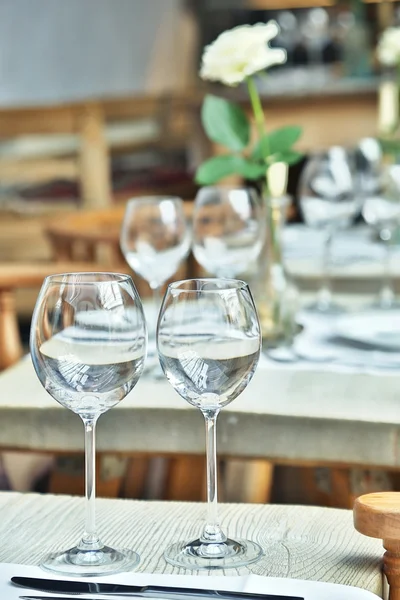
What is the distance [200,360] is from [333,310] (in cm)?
95

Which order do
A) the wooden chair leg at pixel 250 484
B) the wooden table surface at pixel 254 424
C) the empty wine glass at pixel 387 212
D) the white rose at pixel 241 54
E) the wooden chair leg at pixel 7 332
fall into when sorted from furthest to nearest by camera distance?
the wooden chair leg at pixel 7 332, the wooden chair leg at pixel 250 484, the empty wine glass at pixel 387 212, the white rose at pixel 241 54, the wooden table surface at pixel 254 424

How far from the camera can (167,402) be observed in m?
1.06

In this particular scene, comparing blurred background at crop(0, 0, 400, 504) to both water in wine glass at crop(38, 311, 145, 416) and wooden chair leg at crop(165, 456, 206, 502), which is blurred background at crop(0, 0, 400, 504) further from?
water in wine glass at crop(38, 311, 145, 416)

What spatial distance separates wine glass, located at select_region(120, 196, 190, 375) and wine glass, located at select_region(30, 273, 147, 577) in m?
0.60

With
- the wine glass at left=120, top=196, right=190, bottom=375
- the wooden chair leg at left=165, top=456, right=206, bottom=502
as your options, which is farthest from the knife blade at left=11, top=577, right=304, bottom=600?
the wooden chair leg at left=165, top=456, right=206, bottom=502

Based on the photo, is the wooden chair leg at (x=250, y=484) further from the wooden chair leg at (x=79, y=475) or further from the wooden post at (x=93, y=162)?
the wooden post at (x=93, y=162)

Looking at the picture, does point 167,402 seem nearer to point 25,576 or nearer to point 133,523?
point 133,523

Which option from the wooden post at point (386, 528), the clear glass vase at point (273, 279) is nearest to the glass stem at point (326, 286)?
the clear glass vase at point (273, 279)

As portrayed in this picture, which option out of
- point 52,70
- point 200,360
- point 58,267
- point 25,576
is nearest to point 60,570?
point 25,576

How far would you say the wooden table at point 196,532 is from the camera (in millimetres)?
667

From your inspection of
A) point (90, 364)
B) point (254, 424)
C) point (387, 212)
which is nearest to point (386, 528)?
point (90, 364)

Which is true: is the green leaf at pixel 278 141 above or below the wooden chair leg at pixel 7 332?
above

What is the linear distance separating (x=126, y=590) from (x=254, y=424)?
1.37 ft

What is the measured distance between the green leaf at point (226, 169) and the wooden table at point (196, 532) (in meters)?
0.55
